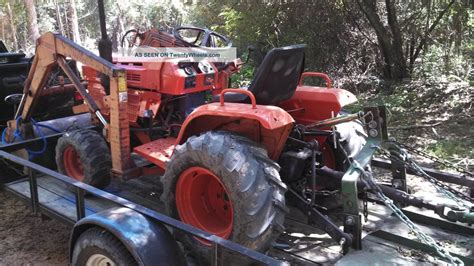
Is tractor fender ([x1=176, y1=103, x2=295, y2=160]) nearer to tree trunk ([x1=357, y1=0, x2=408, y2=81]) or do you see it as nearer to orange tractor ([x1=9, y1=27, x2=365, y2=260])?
orange tractor ([x1=9, y1=27, x2=365, y2=260])

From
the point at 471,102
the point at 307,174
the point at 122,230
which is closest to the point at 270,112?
the point at 307,174

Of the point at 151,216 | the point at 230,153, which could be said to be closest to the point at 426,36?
the point at 230,153

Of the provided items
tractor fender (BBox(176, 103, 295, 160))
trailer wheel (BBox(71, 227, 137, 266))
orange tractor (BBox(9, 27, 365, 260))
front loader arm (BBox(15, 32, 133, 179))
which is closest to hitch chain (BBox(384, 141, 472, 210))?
orange tractor (BBox(9, 27, 365, 260))

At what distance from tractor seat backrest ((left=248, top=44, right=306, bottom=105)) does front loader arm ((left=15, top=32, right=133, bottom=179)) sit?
109 cm

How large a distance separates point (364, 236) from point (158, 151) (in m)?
1.72

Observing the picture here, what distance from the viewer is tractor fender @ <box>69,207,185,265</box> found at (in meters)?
2.42

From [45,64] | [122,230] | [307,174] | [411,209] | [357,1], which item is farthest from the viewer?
[357,1]

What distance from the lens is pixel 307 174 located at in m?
3.35

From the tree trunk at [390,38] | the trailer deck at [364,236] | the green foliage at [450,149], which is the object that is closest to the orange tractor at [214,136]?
the trailer deck at [364,236]

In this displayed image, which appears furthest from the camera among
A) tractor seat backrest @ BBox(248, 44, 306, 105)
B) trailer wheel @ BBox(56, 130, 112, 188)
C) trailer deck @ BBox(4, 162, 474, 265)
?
trailer wheel @ BBox(56, 130, 112, 188)

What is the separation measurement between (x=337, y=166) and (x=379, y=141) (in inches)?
33.0

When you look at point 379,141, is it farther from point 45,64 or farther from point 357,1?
point 357,1

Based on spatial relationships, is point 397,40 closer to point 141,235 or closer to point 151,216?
point 151,216

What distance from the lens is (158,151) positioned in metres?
3.69
